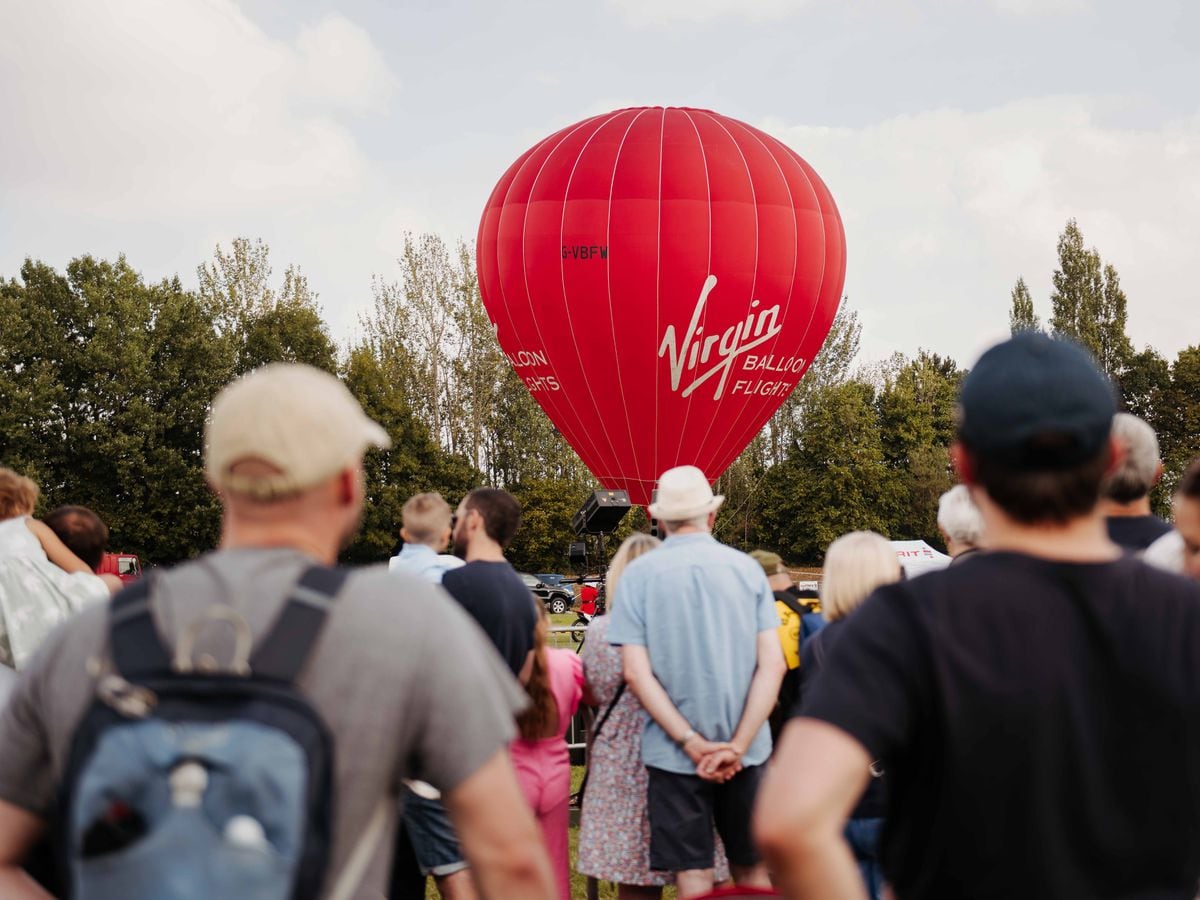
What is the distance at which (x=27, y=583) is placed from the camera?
3.95 meters

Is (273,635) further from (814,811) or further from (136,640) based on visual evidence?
(814,811)

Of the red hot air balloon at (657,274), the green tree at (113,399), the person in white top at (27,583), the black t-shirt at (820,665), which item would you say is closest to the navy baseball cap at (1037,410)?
the black t-shirt at (820,665)

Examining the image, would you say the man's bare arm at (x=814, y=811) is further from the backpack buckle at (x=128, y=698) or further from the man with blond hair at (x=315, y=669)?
the backpack buckle at (x=128, y=698)

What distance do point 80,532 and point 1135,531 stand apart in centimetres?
336

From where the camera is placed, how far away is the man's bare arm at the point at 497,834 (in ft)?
5.23

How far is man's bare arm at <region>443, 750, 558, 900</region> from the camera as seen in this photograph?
1595mm

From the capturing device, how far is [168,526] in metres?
34.2

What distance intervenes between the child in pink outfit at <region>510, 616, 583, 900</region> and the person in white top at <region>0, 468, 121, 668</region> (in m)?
1.40

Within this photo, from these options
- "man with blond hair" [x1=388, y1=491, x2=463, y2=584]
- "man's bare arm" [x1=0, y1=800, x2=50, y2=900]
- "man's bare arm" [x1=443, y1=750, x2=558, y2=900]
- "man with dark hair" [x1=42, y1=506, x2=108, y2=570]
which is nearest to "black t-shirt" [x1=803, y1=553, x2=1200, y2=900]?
"man's bare arm" [x1=443, y1=750, x2=558, y2=900]

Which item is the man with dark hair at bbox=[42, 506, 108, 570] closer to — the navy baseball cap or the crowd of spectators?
the crowd of spectators

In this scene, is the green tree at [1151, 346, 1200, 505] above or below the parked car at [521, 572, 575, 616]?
above

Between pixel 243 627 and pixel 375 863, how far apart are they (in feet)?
1.12

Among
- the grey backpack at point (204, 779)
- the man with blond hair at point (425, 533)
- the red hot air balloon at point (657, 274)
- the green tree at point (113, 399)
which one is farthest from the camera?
the green tree at point (113, 399)

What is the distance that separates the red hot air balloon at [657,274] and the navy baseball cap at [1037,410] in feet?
52.3
